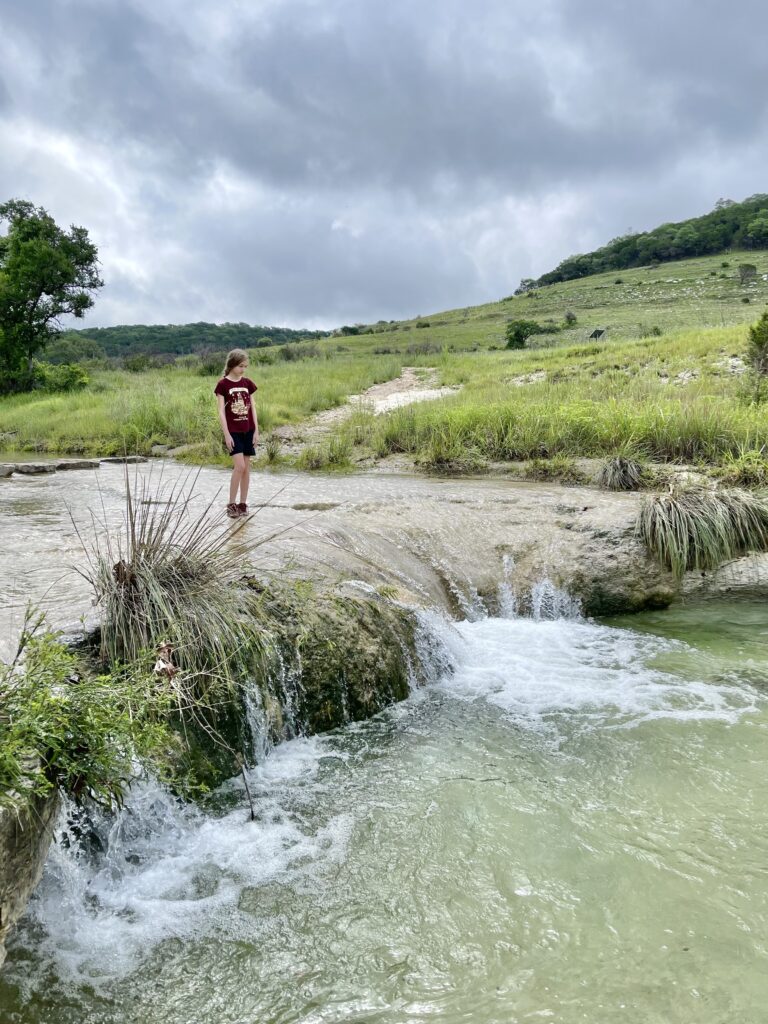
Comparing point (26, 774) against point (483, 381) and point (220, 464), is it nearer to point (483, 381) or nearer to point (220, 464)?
point (220, 464)

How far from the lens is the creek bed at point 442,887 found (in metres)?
2.43

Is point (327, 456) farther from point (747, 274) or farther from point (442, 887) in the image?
point (747, 274)

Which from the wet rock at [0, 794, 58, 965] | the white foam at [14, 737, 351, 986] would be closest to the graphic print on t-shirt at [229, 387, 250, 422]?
the white foam at [14, 737, 351, 986]

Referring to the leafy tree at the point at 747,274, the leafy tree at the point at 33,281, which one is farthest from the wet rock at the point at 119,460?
the leafy tree at the point at 747,274

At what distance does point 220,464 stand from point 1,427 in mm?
10570

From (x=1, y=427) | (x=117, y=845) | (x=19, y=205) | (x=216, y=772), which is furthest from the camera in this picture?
(x=19, y=205)

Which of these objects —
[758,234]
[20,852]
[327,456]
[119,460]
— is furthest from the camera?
[758,234]

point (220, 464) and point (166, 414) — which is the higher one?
point (166, 414)

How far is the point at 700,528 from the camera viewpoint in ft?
23.5

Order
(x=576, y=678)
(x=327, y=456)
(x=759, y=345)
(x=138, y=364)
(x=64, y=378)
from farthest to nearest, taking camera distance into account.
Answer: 1. (x=138, y=364)
2. (x=64, y=378)
3. (x=759, y=345)
4. (x=327, y=456)
5. (x=576, y=678)

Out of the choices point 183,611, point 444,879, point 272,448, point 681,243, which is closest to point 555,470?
point 272,448

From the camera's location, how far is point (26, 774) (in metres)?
2.29

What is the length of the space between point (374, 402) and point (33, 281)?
61.5 ft

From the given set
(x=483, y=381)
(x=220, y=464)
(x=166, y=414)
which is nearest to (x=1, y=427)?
(x=166, y=414)
